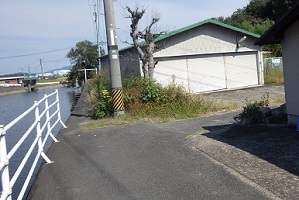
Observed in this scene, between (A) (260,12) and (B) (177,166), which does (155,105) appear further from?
(A) (260,12)

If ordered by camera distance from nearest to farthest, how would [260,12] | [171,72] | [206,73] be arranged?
[171,72], [206,73], [260,12]

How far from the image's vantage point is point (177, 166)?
6.23 meters

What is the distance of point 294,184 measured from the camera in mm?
4785

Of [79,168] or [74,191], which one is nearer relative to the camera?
[74,191]

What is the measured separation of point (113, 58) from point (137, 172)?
7.56 m

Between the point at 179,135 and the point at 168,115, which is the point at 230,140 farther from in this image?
Answer: the point at 168,115

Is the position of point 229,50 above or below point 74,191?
above

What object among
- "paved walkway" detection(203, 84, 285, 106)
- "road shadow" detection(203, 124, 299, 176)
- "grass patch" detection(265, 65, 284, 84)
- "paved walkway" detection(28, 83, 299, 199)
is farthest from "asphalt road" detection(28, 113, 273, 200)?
"grass patch" detection(265, 65, 284, 84)

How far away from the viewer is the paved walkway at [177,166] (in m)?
4.98

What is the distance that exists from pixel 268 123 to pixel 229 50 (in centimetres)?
1285

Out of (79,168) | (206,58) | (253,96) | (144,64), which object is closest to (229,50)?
(206,58)

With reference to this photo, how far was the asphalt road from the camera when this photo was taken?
16.4ft

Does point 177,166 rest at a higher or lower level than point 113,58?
lower

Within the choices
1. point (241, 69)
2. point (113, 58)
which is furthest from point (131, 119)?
point (241, 69)
